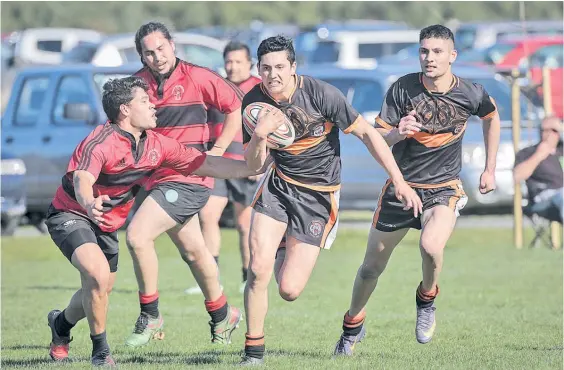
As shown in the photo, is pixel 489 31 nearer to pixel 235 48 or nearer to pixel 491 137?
pixel 235 48

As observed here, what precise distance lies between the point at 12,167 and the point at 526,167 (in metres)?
6.78

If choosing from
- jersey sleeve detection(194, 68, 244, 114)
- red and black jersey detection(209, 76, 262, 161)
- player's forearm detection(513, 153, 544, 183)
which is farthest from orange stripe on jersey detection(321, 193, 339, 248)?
player's forearm detection(513, 153, 544, 183)

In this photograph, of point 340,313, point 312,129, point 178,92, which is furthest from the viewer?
point 340,313

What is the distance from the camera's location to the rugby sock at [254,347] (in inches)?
289

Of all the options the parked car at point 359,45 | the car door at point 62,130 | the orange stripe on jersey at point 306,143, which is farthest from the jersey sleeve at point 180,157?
the parked car at point 359,45

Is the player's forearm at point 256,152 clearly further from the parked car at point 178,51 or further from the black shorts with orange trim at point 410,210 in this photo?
the parked car at point 178,51

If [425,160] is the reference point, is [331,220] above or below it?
below

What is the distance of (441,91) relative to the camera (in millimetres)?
7953

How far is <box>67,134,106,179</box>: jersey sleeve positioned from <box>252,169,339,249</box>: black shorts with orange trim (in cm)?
100

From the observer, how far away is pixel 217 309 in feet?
28.5

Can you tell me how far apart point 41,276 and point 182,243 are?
16.4 feet

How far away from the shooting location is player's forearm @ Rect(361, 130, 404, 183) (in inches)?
290

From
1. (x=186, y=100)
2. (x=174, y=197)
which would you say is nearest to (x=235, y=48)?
(x=186, y=100)

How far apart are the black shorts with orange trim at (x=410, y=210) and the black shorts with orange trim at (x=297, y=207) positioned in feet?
1.25
